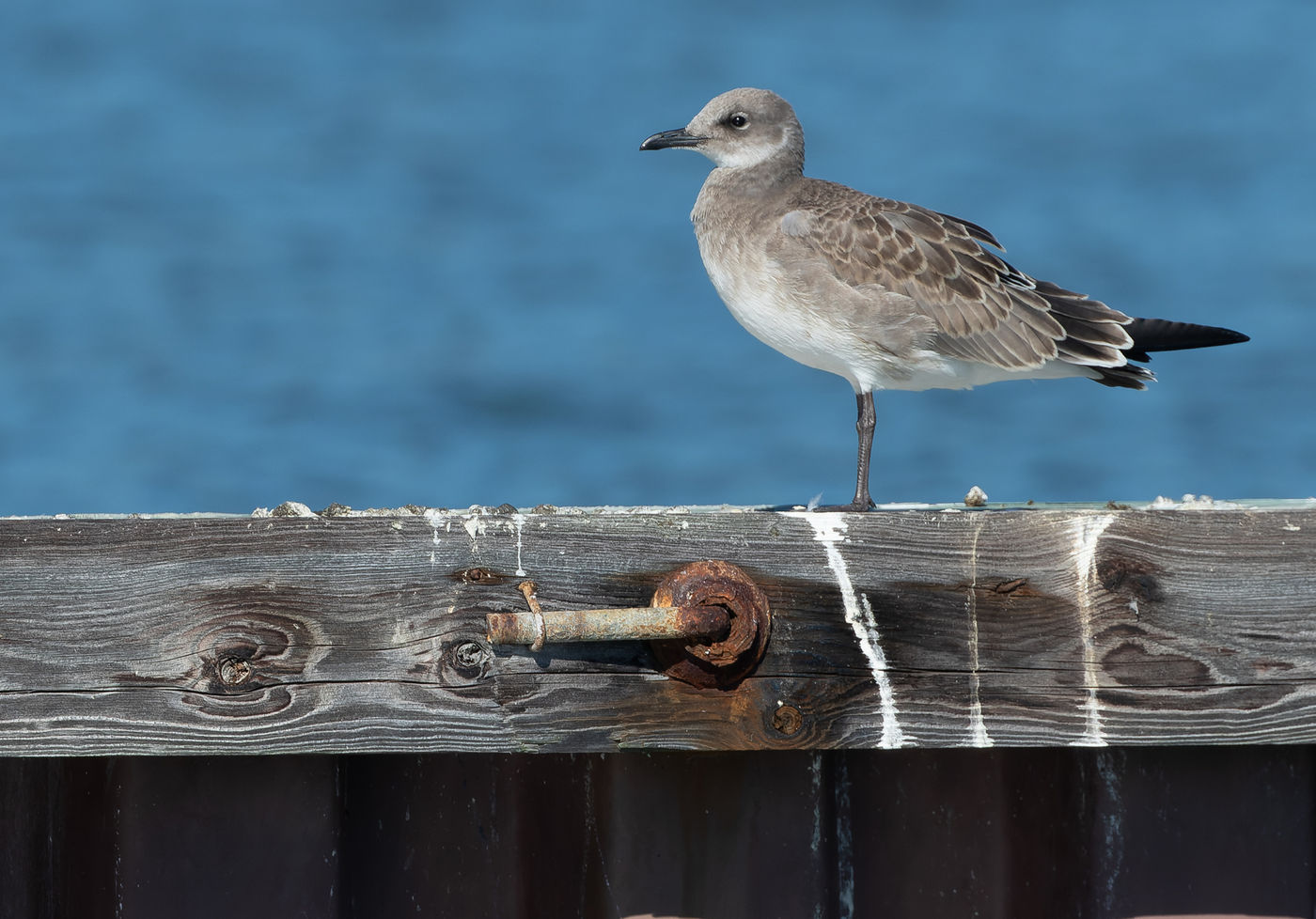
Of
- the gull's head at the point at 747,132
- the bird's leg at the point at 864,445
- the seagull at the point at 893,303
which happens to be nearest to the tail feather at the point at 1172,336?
the seagull at the point at 893,303

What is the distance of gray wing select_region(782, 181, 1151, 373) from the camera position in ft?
14.9

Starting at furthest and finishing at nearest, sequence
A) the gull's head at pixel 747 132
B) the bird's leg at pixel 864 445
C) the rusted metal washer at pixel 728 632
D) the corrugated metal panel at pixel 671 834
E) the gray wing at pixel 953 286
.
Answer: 1. the gull's head at pixel 747 132
2. the gray wing at pixel 953 286
3. the bird's leg at pixel 864 445
4. the corrugated metal panel at pixel 671 834
5. the rusted metal washer at pixel 728 632

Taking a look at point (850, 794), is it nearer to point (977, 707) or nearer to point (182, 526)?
point (977, 707)

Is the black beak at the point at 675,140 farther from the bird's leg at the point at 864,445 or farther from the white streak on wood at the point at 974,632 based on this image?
the white streak on wood at the point at 974,632

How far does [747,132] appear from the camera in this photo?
5191 millimetres

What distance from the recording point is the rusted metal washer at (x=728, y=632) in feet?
8.04

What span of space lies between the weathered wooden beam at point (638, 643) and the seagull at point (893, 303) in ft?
5.55

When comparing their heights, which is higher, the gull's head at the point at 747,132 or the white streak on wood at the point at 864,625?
the gull's head at the point at 747,132

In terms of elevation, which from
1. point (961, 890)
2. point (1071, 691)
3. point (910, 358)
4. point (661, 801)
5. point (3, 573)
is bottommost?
point (961, 890)

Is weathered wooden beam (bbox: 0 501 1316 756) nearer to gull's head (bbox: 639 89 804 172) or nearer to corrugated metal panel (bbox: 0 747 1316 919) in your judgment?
corrugated metal panel (bbox: 0 747 1316 919)

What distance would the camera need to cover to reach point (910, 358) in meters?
4.45

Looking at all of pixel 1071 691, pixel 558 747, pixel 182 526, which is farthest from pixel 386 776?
pixel 1071 691

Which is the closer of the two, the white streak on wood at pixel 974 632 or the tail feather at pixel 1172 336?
the white streak on wood at pixel 974 632

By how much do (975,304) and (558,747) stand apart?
269 centimetres
